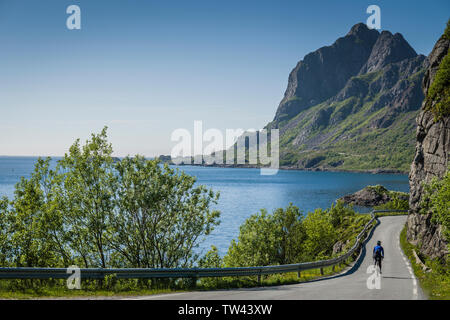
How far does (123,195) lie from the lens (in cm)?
2094

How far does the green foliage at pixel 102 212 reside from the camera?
19.2 metres

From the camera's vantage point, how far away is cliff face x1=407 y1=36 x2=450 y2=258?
128 ft

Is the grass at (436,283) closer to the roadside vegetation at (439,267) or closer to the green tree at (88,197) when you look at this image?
the roadside vegetation at (439,267)

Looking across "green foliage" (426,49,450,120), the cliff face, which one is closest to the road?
the cliff face

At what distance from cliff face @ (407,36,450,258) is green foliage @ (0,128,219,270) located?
2863 centimetres

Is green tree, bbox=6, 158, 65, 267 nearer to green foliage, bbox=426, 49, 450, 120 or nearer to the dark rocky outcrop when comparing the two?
green foliage, bbox=426, 49, 450, 120

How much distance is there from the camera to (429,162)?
140 feet

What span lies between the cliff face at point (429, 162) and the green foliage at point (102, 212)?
28.6 meters

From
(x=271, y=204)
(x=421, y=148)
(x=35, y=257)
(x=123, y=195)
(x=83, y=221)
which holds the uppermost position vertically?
(x=421, y=148)

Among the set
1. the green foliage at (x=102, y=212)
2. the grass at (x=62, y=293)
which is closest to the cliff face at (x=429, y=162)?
the green foliage at (x=102, y=212)
